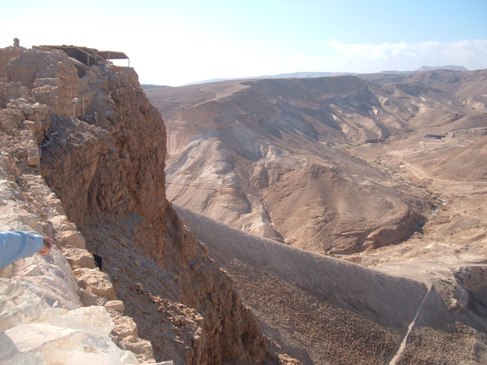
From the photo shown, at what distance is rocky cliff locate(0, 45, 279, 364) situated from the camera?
6.09 metres

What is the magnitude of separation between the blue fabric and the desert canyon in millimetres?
183

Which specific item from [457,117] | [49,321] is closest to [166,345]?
[49,321]

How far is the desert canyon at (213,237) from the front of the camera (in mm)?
4363

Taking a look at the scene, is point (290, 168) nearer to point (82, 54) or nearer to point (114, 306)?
point (82, 54)

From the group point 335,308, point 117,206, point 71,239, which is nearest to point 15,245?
point 71,239

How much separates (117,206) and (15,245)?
251 inches

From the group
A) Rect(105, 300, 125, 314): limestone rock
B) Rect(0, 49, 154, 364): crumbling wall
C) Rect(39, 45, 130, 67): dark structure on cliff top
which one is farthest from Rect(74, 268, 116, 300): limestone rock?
Rect(39, 45, 130, 67): dark structure on cliff top

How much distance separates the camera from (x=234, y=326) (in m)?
11.6

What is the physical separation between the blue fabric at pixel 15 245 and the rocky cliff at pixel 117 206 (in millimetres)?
222

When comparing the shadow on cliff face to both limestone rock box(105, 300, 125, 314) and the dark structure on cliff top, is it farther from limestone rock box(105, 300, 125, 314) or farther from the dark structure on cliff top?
limestone rock box(105, 300, 125, 314)

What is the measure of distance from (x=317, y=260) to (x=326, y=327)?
376 centimetres

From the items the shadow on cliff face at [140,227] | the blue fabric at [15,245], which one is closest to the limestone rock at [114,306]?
the blue fabric at [15,245]

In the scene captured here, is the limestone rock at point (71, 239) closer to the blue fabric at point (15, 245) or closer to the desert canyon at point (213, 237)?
the desert canyon at point (213, 237)

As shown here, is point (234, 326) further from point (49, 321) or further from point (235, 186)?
point (235, 186)
